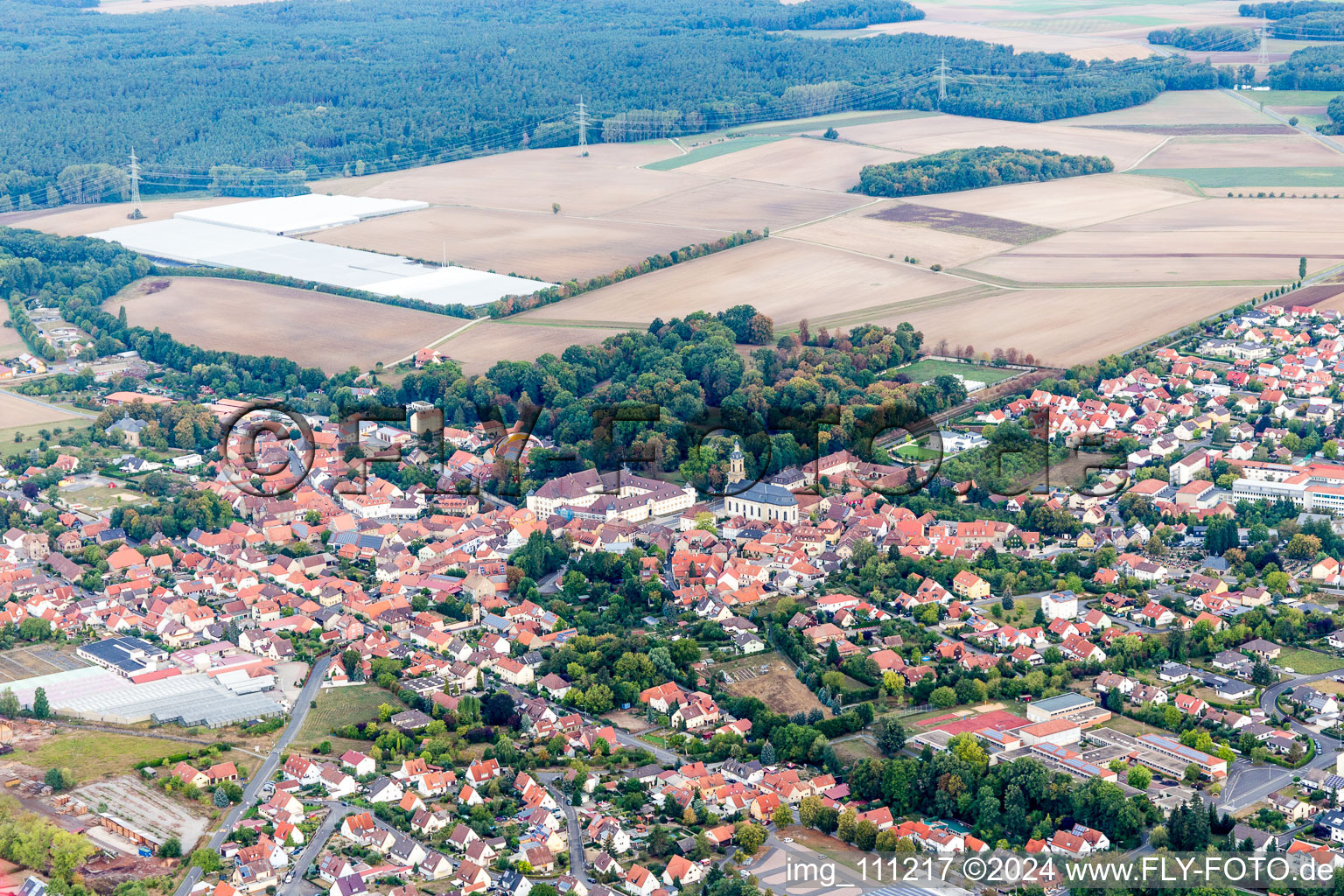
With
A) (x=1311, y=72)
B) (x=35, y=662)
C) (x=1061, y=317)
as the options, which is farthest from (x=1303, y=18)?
(x=35, y=662)

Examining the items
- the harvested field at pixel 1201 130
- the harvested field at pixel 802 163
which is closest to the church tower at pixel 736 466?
the harvested field at pixel 802 163

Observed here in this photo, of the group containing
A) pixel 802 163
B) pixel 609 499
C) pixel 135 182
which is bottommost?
pixel 609 499

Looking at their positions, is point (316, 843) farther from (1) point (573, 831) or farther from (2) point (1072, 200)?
(2) point (1072, 200)

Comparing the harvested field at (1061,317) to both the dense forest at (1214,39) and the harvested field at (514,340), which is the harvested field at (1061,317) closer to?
the harvested field at (514,340)

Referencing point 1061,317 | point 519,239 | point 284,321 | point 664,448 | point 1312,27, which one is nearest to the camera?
point 664,448

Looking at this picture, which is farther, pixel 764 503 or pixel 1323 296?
pixel 1323 296

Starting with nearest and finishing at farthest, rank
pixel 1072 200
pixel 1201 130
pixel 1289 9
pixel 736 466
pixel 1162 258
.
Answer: pixel 736 466, pixel 1162 258, pixel 1072 200, pixel 1201 130, pixel 1289 9

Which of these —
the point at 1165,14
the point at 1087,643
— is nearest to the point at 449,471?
the point at 1087,643
